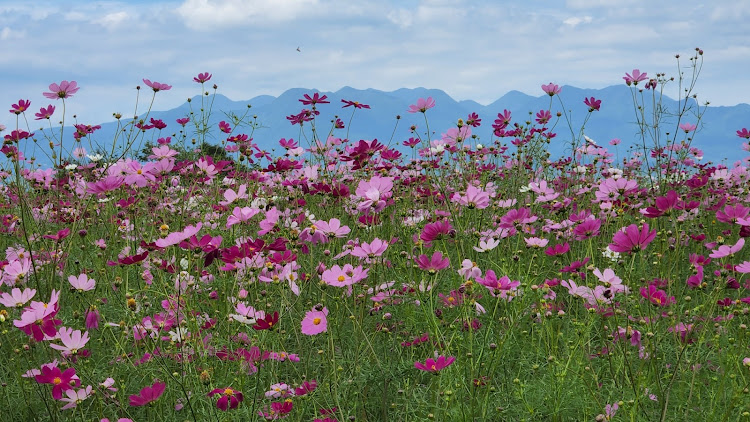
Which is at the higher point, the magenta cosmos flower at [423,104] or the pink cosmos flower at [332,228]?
the magenta cosmos flower at [423,104]

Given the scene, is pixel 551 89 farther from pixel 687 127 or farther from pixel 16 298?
pixel 16 298

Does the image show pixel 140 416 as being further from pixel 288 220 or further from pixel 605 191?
pixel 605 191

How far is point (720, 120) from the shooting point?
290ft

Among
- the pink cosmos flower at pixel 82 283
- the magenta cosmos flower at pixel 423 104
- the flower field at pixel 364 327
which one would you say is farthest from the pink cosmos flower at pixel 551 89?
the pink cosmos flower at pixel 82 283

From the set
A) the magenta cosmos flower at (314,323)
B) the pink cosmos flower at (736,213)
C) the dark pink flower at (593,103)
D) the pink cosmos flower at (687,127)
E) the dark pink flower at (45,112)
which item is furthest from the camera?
the pink cosmos flower at (687,127)

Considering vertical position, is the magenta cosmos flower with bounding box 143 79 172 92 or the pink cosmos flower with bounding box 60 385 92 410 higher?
the magenta cosmos flower with bounding box 143 79 172 92

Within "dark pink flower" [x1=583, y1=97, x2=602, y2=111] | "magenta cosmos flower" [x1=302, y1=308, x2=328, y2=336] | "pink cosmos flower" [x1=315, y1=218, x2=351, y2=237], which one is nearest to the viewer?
"magenta cosmos flower" [x1=302, y1=308, x2=328, y2=336]

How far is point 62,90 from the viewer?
246 cm

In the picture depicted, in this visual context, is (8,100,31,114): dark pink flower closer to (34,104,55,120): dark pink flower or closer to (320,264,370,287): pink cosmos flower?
(34,104,55,120): dark pink flower

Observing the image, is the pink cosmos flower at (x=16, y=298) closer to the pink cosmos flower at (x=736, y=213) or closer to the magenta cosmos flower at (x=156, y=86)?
the magenta cosmos flower at (x=156, y=86)

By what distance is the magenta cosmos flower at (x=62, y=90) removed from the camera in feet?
8.06

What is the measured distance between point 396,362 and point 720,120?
328 ft

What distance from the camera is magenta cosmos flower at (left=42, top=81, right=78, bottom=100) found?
8.06 feet

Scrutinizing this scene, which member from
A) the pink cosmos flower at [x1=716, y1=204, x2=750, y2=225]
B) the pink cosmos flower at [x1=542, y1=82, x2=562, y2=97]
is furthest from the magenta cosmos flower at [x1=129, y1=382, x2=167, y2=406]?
the pink cosmos flower at [x1=542, y1=82, x2=562, y2=97]
